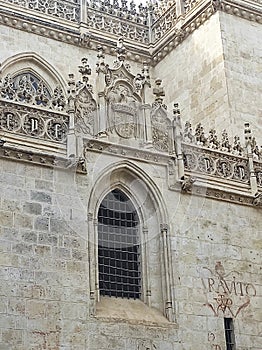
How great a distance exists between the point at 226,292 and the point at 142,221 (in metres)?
2.38

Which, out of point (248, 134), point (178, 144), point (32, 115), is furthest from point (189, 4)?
point (32, 115)

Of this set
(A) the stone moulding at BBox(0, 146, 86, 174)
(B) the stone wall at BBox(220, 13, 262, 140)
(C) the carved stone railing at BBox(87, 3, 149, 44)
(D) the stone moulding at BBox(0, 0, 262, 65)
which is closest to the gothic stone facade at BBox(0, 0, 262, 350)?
(A) the stone moulding at BBox(0, 146, 86, 174)

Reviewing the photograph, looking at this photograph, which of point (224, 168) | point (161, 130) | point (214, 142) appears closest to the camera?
point (161, 130)

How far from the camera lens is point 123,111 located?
52.6 ft

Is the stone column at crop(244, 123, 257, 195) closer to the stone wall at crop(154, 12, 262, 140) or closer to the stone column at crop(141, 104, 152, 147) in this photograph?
the stone wall at crop(154, 12, 262, 140)

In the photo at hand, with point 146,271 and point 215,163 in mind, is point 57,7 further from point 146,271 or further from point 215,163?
point 146,271

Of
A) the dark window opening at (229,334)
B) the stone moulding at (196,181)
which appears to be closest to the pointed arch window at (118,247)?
the stone moulding at (196,181)

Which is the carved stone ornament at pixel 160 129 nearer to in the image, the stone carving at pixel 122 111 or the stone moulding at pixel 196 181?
the stone moulding at pixel 196 181

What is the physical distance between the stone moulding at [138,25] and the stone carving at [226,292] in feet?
28.2

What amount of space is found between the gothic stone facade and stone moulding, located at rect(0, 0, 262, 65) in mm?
3155

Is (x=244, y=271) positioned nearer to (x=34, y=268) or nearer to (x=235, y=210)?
(x=235, y=210)

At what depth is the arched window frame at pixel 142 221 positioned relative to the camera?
14469 millimetres

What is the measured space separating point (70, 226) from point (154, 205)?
7.48 ft

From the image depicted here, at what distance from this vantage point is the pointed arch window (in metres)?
14.8
